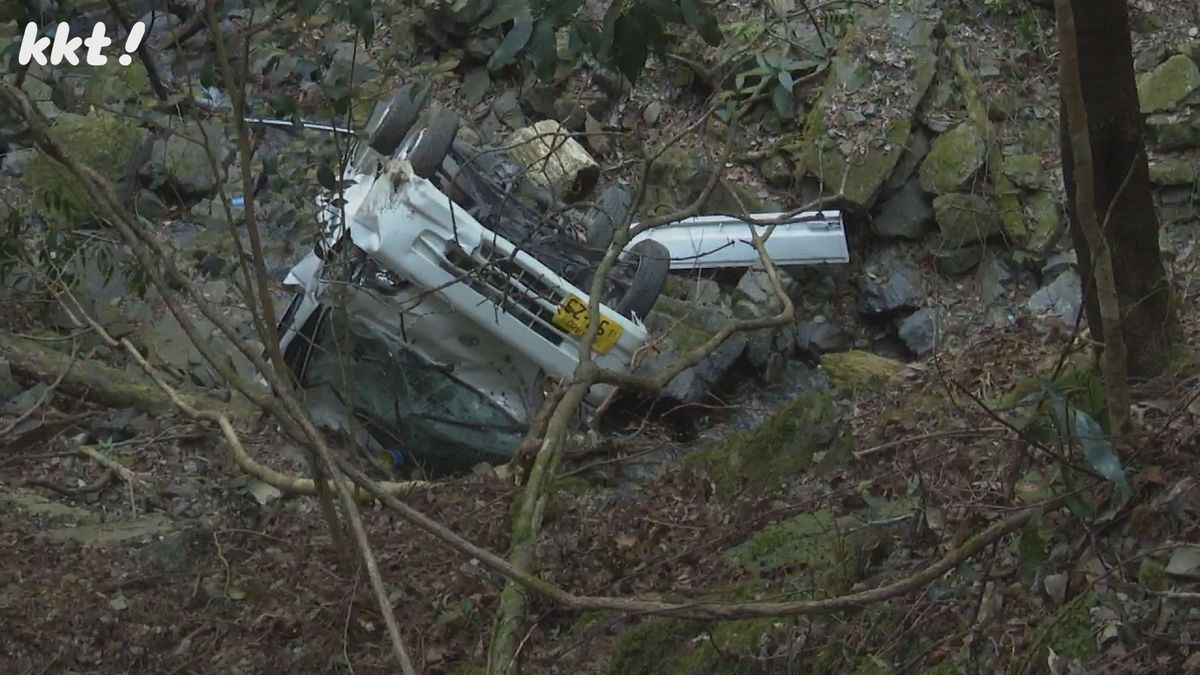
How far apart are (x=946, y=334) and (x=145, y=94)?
5504 mm

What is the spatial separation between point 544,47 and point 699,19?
30 cm

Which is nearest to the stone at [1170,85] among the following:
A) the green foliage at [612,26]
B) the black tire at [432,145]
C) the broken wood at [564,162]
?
the broken wood at [564,162]

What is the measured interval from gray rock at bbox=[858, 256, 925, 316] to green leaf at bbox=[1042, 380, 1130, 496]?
25.2 ft

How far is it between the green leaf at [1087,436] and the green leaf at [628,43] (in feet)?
3.66

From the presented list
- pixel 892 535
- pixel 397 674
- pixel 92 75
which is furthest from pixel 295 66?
pixel 892 535

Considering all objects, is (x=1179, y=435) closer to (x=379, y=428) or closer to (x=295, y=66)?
(x=295, y=66)

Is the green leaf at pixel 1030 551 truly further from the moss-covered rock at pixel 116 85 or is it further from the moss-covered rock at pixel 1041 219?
the moss-covered rock at pixel 1041 219

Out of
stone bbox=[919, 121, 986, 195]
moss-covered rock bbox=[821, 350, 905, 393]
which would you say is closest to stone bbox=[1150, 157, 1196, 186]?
stone bbox=[919, 121, 986, 195]

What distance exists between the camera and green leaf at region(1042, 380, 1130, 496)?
2.94 m

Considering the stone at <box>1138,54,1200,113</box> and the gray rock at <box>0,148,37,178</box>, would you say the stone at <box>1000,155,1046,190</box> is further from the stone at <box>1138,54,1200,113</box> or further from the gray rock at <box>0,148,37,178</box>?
the gray rock at <box>0,148,37,178</box>

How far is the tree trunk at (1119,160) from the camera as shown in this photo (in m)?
3.83

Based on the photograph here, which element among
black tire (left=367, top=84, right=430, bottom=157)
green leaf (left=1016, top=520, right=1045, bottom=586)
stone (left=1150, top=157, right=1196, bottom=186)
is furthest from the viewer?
stone (left=1150, top=157, right=1196, bottom=186)

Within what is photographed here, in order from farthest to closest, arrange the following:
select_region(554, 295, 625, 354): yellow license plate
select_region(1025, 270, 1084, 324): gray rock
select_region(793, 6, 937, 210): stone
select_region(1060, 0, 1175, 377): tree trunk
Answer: select_region(793, 6, 937, 210): stone
select_region(1025, 270, 1084, 324): gray rock
select_region(554, 295, 625, 354): yellow license plate
select_region(1060, 0, 1175, 377): tree trunk

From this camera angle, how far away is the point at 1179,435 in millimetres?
3428
